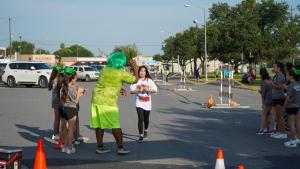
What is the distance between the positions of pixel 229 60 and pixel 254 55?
9.31ft

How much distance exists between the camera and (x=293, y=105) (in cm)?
1032

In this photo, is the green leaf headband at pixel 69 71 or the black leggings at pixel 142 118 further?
the black leggings at pixel 142 118

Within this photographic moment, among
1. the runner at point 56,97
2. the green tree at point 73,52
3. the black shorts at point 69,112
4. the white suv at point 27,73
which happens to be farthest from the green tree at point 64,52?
the black shorts at point 69,112

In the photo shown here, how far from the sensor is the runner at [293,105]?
10.3 meters

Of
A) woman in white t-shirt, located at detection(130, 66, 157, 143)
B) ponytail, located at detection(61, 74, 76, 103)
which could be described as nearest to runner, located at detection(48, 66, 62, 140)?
ponytail, located at detection(61, 74, 76, 103)

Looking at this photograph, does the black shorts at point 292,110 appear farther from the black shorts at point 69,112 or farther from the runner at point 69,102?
the black shorts at point 69,112

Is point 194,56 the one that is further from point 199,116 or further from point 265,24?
point 199,116

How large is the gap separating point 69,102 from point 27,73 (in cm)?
2639

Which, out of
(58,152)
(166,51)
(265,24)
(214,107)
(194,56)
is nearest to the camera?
(58,152)

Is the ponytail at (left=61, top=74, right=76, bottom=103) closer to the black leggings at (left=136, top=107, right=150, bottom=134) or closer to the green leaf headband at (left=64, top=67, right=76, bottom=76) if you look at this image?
the green leaf headband at (left=64, top=67, right=76, bottom=76)

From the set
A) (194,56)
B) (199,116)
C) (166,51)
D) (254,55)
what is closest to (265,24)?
(254,55)

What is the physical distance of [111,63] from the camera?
29.2 ft

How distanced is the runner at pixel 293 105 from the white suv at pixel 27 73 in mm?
25507

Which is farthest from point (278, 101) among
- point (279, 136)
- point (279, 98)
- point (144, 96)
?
point (144, 96)
